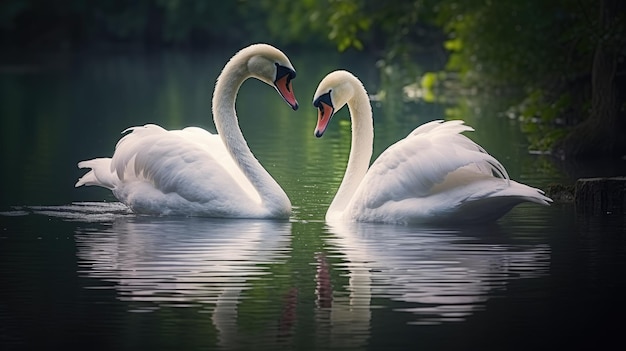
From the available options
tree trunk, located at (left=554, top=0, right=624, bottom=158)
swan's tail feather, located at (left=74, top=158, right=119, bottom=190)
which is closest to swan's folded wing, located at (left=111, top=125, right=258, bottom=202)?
swan's tail feather, located at (left=74, top=158, right=119, bottom=190)

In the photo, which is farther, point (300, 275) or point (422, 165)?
point (422, 165)

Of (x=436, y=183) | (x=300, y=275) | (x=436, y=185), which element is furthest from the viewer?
(x=436, y=185)

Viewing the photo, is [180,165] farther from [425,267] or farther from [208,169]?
[425,267]

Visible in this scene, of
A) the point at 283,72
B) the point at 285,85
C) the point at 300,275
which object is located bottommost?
the point at 300,275

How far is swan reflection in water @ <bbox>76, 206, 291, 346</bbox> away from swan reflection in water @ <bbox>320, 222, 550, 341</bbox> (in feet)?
1.78

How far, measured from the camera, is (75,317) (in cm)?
840

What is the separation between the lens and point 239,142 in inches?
509

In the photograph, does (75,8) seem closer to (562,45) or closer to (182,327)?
(562,45)

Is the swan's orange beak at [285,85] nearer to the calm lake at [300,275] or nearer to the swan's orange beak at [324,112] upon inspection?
the swan's orange beak at [324,112]

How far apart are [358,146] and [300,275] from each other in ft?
11.4

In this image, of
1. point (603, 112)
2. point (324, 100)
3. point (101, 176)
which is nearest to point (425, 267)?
point (324, 100)

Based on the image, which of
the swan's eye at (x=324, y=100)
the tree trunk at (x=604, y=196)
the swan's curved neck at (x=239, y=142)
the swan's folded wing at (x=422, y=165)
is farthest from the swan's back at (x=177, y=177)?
the tree trunk at (x=604, y=196)

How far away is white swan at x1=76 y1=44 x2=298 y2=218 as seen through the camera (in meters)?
12.3

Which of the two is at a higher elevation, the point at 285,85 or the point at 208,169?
the point at 285,85
